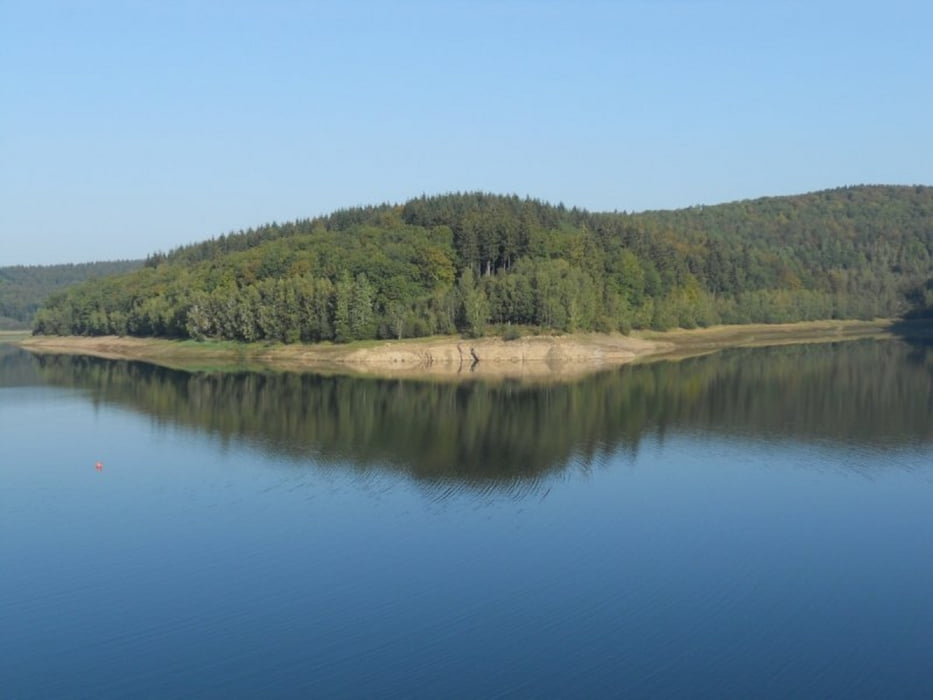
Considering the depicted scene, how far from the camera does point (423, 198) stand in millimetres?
127688

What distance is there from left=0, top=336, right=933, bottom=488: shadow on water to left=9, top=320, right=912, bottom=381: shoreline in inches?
247

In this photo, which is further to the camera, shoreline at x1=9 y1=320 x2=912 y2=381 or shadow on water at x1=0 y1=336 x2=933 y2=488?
shoreline at x1=9 y1=320 x2=912 y2=381

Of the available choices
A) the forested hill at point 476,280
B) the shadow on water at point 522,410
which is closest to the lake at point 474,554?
the shadow on water at point 522,410

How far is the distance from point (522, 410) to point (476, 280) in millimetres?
44482

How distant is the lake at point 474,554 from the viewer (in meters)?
20.2

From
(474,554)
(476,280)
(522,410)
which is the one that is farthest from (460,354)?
(474,554)

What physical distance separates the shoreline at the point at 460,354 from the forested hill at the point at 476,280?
5.92 feet

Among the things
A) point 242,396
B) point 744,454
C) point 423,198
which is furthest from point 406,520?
A: point 423,198

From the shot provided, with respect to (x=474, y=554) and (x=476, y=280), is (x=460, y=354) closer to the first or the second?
(x=476, y=280)

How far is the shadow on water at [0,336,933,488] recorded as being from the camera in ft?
144

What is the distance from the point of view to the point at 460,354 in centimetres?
8919

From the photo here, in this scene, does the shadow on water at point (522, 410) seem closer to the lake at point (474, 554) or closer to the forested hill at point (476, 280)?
the lake at point (474, 554)

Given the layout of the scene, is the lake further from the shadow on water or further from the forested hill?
the forested hill

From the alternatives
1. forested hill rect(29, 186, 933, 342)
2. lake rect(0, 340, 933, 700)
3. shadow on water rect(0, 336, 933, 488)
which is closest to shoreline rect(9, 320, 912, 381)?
forested hill rect(29, 186, 933, 342)
